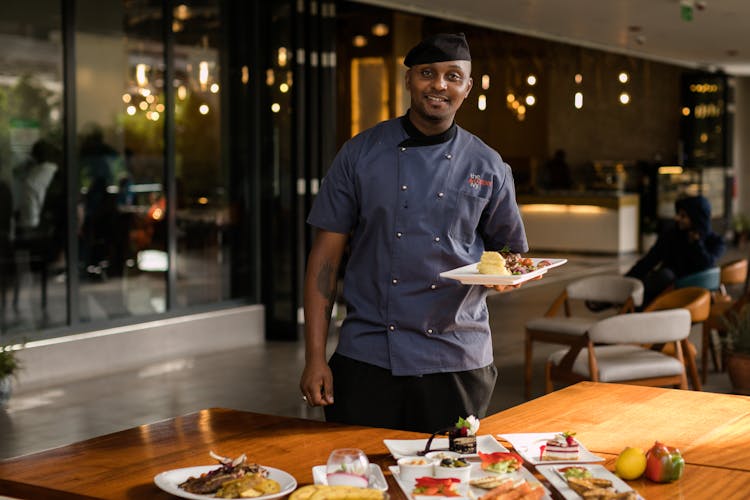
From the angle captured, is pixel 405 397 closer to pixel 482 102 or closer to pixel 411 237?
pixel 411 237

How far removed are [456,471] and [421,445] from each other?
32 cm

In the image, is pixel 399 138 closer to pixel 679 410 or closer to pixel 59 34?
pixel 679 410

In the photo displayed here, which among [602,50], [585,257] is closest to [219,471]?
[602,50]

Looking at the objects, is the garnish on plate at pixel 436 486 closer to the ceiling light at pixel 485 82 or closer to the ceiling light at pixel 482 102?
the ceiling light at pixel 482 102

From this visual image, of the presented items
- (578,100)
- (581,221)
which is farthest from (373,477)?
(581,221)

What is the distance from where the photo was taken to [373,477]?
221 centimetres

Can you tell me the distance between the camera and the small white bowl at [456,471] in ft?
7.30

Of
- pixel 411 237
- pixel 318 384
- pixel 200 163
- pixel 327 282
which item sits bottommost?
pixel 318 384

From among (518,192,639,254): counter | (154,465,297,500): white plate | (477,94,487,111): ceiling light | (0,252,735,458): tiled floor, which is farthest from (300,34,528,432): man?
(518,192,639,254): counter

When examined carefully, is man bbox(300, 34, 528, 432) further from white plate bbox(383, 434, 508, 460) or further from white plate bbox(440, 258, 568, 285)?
white plate bbox(383, 434, 508, 460)

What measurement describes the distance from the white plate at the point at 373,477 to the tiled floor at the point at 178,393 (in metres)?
3.87

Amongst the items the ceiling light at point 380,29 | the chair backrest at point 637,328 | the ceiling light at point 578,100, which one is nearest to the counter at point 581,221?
the ceiling light at point 578,100

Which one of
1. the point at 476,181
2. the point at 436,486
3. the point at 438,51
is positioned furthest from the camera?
the point at 476,181

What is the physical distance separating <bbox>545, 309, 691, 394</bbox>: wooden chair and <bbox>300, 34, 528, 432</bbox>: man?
2.87m
